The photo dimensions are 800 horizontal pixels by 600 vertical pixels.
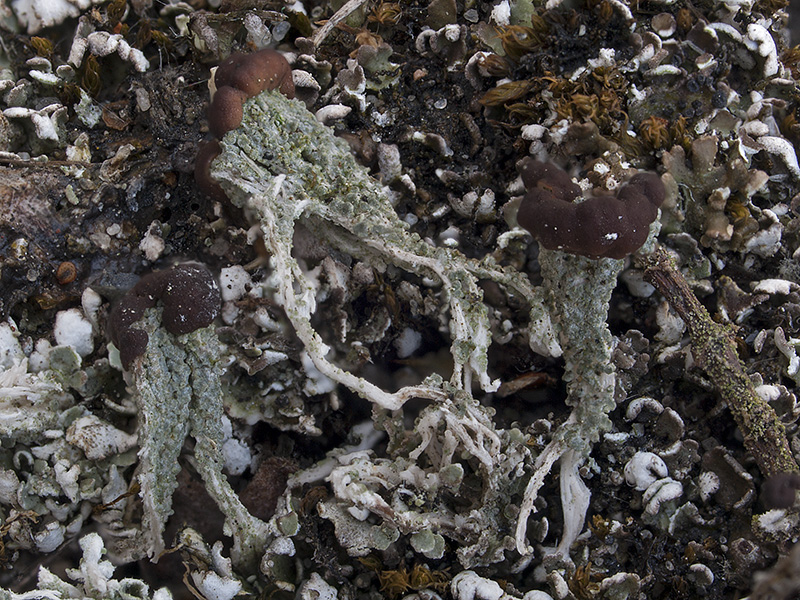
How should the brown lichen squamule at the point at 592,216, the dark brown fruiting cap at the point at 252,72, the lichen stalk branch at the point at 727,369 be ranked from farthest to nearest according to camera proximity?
the dark brown fruiting cap at the point at 252,72 → the lichen stalk branch at the point at 727,369 → the brown lichen squamule at the point at 592,216

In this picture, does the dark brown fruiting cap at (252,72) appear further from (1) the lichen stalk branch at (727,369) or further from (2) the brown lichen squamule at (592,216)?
(1) the lichen stalk branch at (727,369)

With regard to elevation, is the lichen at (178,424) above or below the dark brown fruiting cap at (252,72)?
below

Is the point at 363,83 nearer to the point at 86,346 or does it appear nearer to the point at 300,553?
the point at 86,346

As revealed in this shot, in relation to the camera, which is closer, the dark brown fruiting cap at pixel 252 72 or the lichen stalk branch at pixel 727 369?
the lichen stalk branch at pixel 727 369

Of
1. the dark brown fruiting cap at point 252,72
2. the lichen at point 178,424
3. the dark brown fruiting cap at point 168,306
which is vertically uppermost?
the dark brown fruiting cap at point 252,72

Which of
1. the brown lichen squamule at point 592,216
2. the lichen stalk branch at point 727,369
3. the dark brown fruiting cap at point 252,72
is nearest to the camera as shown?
the brown lichen squamule at point 592,216

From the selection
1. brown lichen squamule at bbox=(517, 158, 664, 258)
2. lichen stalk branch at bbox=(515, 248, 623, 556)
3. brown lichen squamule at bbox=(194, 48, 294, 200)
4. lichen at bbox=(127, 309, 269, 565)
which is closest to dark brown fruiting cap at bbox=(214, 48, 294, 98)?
brown lichen squamule at bbox=(194, 48, 294, 200)

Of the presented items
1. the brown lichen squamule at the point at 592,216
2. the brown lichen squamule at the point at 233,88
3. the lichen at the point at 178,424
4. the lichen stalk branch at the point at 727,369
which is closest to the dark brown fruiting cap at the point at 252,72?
the brown lichen squamule at the point at 233,88
